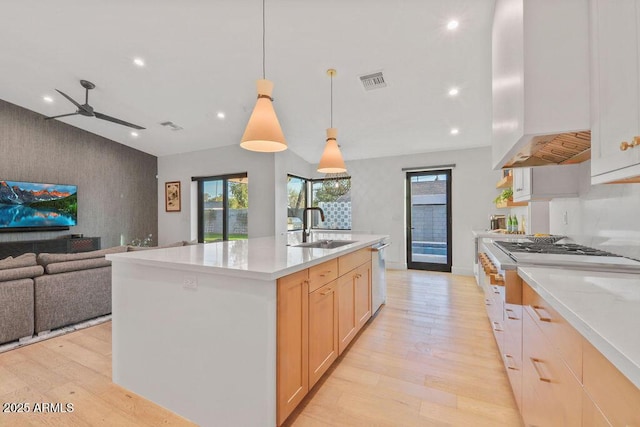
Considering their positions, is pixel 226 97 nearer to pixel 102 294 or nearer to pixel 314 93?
pixel 314 93

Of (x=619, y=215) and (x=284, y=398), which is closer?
(x=284, y=398)

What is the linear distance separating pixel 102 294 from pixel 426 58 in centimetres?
430

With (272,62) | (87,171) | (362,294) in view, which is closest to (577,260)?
(362,294)

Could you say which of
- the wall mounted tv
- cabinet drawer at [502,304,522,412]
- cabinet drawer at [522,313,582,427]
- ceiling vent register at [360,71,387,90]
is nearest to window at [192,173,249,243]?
the wall mounted tv

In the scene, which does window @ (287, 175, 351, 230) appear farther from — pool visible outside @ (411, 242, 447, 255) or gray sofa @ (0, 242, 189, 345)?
gray sofa @ (0, 242, 189, 345)

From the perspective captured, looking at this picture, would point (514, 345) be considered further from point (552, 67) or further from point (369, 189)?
point (369, 189)

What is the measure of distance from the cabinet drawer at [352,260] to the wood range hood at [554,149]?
1331 mm

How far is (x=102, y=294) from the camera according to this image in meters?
3.02

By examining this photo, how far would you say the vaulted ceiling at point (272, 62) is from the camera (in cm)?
250

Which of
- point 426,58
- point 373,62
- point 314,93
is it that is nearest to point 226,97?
point 314,93

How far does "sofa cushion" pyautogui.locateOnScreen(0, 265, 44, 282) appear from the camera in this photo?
2.37 metres

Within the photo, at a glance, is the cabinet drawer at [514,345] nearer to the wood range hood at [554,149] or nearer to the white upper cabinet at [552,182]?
the wood range hood at [554,149]

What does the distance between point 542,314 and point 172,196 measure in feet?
24.0

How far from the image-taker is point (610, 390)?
2.14 feet
